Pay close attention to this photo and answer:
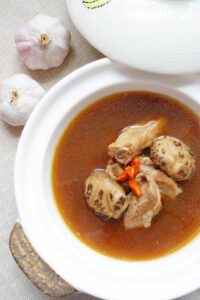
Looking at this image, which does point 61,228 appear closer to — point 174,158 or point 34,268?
point 34,268

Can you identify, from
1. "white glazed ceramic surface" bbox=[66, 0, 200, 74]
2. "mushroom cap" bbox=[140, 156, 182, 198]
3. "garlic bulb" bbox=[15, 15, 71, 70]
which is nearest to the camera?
"white glazed ceramic surface" bbox=[66, 0, 200, 74]

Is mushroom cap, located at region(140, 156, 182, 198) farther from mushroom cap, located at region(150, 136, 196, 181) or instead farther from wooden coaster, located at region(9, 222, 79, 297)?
wooden coaster, located at region(9, 222, 79, 297)

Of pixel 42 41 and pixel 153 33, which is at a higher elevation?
pixel 153 33

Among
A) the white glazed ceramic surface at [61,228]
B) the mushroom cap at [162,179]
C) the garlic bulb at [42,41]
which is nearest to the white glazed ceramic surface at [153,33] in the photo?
the white glazed ceramic surface at [61,228]

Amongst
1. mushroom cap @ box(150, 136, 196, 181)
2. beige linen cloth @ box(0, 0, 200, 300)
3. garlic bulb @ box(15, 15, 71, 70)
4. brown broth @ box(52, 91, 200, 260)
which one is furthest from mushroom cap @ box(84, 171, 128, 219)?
garlic bulb @ box(15, 15, 71, 70)

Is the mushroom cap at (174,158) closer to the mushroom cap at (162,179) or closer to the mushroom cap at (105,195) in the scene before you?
the mushroom cap at (162,179)

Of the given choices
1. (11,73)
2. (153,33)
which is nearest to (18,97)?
(11,73)
